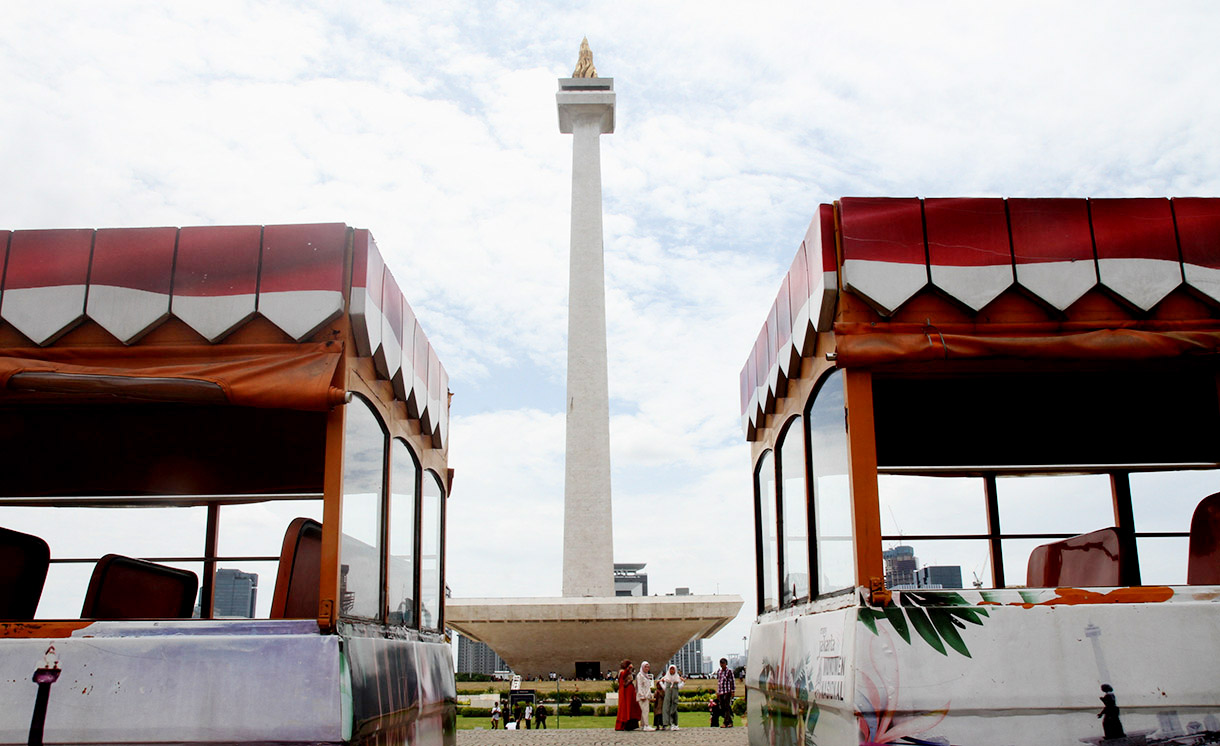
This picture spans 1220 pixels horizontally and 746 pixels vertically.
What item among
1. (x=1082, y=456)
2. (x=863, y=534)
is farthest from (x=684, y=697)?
(x=863, y=534)

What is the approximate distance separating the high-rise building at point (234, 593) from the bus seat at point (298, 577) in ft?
1.29

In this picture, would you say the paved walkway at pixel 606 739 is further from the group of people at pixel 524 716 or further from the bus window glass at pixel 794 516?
the group of people at pixel 524 716

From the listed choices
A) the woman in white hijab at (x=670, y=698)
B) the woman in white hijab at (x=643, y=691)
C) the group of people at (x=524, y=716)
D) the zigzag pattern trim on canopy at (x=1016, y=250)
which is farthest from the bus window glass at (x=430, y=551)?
the group of people at (x=524, y=716)

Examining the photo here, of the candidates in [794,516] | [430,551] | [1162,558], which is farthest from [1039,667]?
[430,551]

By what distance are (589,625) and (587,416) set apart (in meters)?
7.88

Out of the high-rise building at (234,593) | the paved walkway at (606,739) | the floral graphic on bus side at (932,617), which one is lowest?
the paved walkway at (606,739)

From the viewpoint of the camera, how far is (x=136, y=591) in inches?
247

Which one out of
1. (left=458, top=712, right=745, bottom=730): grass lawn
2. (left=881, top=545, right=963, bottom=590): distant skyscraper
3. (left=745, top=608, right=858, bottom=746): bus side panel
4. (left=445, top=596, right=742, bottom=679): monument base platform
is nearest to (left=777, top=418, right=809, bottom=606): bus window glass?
(left=745, top=608, right=858, bottom=746): bus side panel

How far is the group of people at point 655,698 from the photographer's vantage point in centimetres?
1661

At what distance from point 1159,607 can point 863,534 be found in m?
1.34

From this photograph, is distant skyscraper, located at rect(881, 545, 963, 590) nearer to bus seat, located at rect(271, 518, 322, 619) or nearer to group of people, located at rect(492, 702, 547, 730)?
bus seat, located at rect(271, 518, 322, 619)

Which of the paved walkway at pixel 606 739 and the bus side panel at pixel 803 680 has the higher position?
the bus side panel at pixel 803 680

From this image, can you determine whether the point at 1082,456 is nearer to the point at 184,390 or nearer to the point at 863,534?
the point at 863,534

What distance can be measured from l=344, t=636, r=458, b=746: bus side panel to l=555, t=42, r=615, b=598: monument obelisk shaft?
84.7ft
